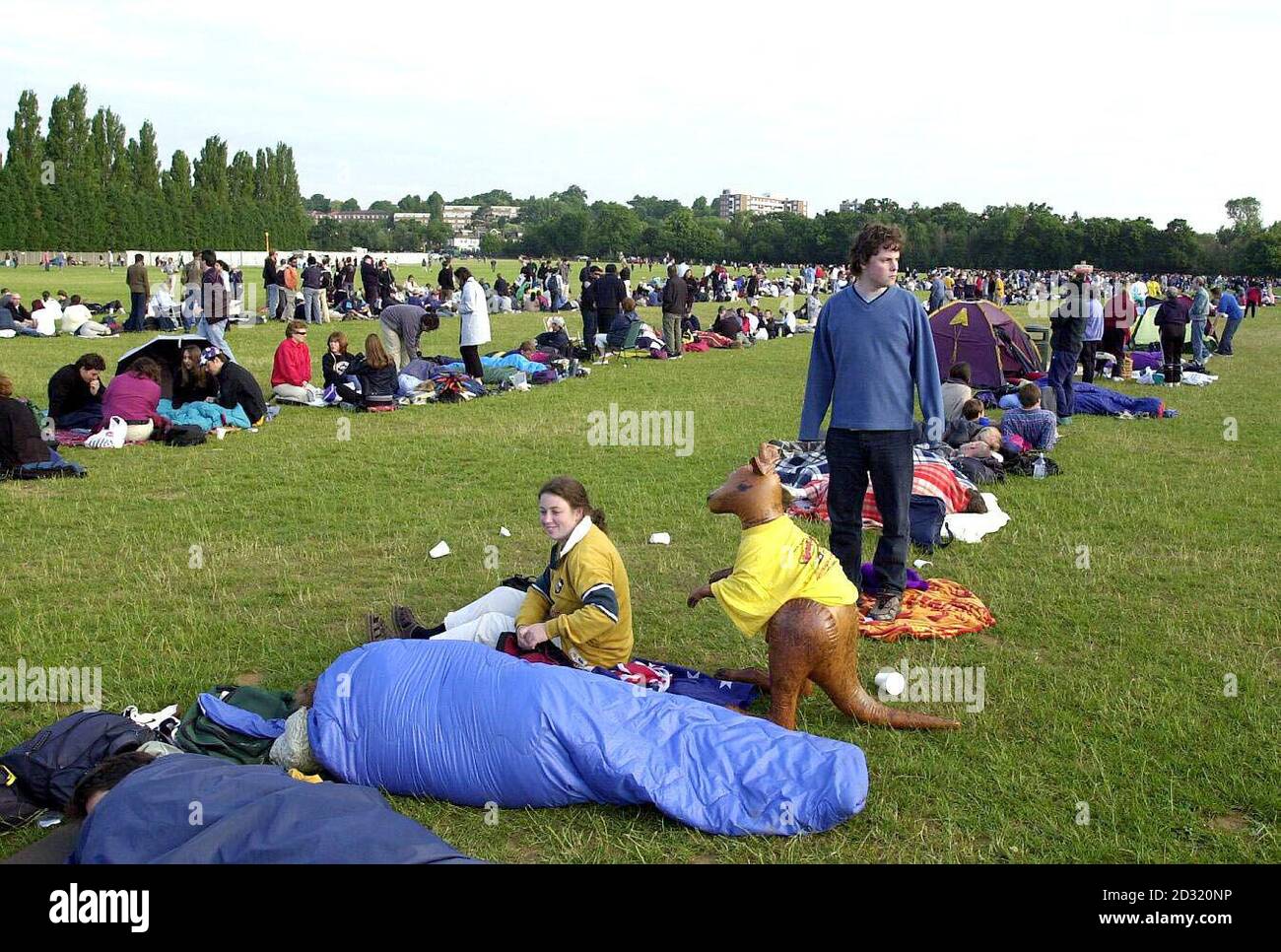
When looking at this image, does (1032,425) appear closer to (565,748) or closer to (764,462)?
(764,462)

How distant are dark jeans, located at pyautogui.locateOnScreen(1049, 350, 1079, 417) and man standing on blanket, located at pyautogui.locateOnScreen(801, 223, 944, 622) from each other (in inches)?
313

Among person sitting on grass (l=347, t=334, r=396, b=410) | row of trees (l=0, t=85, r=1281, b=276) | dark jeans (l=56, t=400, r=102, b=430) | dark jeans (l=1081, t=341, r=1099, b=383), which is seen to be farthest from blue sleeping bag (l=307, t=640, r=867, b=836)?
row of trees (l=0, t=85, r=1281, b=276)

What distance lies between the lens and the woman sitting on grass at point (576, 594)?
4.59 metres

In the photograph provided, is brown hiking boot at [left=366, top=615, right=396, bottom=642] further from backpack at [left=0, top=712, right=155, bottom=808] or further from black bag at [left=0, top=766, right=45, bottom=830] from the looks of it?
black bag at [left=0, top=766, right=45, bottom=830]

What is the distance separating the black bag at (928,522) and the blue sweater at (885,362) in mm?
2006

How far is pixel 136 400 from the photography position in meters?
10.7

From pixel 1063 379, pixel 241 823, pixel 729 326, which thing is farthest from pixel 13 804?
pixel 729 326

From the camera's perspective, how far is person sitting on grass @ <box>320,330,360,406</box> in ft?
43.5

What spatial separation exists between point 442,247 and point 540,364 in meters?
113

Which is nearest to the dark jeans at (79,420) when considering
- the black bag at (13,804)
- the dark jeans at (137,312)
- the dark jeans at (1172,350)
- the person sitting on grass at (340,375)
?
the person sitting on grass at (340,375)

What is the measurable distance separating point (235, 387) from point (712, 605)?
760cm

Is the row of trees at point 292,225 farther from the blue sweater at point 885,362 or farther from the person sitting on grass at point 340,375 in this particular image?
the blue sweater at point 885,362

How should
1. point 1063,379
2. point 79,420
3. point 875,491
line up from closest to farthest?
point 875,491
point 79,420
point 1063,379
